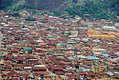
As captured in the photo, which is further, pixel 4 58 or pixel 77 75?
pixel 4 58

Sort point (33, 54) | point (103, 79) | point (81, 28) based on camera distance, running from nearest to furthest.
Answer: point (103, 79) < point (33, 54) < point (81, 28)

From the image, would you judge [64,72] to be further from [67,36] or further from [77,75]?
[67,36]

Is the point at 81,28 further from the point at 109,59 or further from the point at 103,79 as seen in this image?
the point at 103,79

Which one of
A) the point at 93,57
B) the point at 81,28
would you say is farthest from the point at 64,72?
the point at 81,28

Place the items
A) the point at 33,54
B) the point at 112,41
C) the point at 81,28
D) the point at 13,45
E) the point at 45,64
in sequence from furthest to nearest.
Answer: the point at 81,28 → the point at 112,41 → the point at 13,45 → the point at 33,54 → the point at 45,64

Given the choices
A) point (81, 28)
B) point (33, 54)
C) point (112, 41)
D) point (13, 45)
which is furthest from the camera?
point (81, 28)

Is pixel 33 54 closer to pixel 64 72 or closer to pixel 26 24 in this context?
pixel 64 72

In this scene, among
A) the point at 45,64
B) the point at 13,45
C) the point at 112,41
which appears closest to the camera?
the point at 45,64

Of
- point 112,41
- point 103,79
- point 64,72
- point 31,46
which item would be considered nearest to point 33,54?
point 31,46

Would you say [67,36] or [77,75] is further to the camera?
[67,36]
